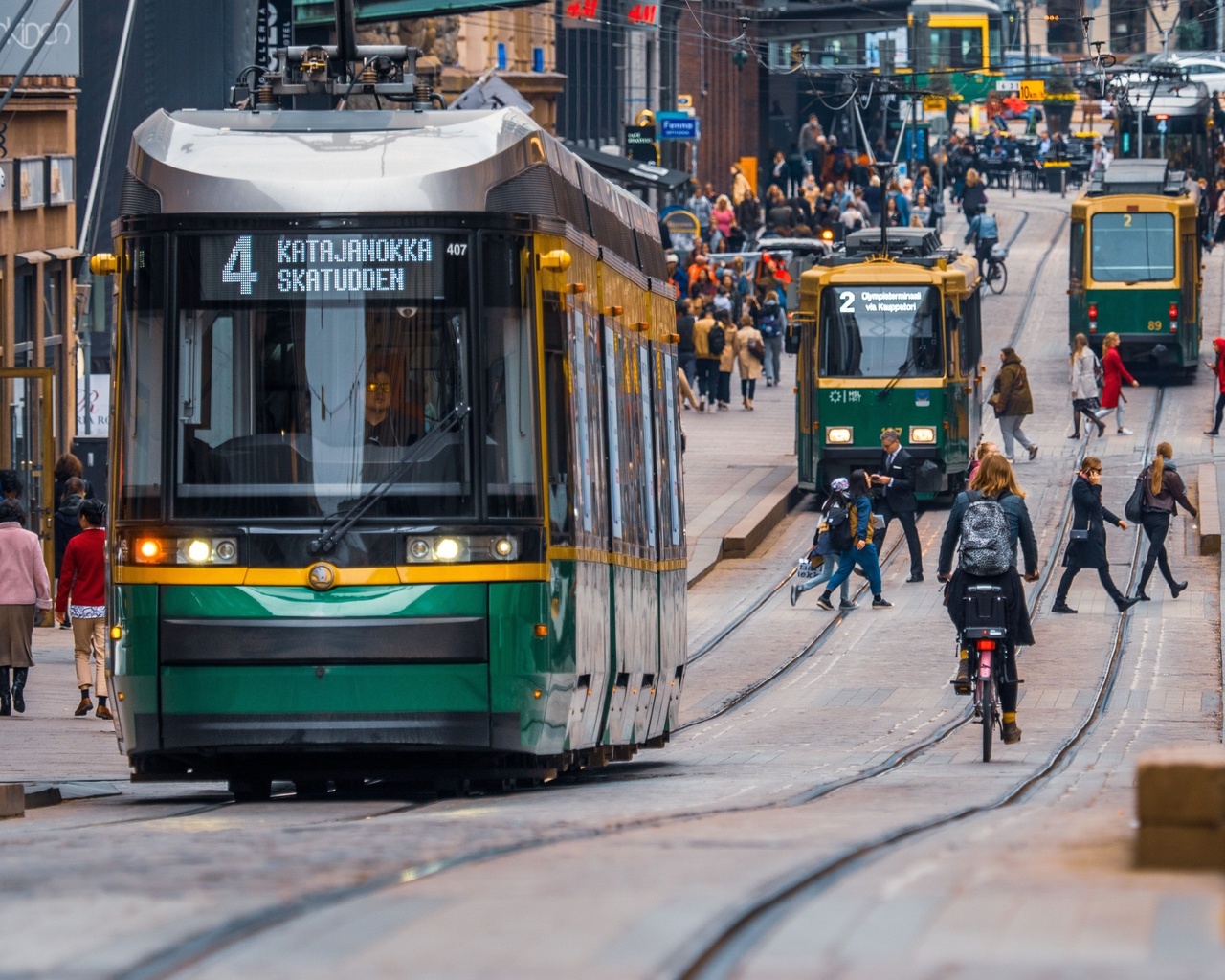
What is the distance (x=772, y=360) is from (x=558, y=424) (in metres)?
34.3

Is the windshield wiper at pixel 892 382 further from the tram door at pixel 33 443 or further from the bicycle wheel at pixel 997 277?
the bicycle wheel at pixel 997 277

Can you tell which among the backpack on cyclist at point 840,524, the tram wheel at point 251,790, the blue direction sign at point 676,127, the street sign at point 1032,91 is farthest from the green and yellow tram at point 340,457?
the street sign at point 1032,91

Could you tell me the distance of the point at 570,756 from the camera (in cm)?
1177

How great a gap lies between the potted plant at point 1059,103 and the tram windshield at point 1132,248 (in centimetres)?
4759

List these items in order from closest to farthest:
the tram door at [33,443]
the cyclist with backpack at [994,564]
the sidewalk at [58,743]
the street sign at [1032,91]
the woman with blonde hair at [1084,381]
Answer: the sidewalk at [58,743] → the cyclist with backpack at [994,564] → the tram door at [33,443] → the woman with blonde hair at [1084,381] → the street sign at [1032,91]

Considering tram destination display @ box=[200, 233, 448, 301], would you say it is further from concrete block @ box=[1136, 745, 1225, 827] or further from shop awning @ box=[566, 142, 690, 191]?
shop awning @ box=[566, 142, 690, 191]

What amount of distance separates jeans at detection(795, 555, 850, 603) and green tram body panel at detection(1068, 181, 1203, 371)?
59.9 feet

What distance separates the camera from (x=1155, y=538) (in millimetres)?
25109

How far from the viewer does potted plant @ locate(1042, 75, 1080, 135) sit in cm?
9081

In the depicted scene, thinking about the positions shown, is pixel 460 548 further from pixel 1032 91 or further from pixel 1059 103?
pixel 1059 103

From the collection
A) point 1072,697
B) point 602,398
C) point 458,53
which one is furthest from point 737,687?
point 458,53

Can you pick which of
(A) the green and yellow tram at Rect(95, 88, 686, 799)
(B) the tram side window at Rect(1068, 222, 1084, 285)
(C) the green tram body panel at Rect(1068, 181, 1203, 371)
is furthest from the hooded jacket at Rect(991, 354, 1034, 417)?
(A) the green and yellow tram at Rect(95, 88, 686, 799)

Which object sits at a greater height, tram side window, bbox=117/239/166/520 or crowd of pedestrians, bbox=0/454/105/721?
tram side window, bbox=117/239/166/520

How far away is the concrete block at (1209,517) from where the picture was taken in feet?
93.2
